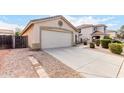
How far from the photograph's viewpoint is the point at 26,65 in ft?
14.4

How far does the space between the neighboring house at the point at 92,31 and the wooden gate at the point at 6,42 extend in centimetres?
263

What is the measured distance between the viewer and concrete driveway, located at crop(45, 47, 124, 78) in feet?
14.3

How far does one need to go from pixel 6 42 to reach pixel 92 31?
3.18m

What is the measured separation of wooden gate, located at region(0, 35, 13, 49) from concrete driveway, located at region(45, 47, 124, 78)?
1395 millimetres

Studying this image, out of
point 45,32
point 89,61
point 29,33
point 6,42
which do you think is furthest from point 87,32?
point 6,42

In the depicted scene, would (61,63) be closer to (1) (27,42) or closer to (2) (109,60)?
(1) (27,42)

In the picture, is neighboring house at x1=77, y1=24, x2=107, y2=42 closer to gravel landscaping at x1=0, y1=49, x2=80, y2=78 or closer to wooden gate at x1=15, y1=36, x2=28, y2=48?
gravel landscaping at x1=0, y1=49, x2=80, y2=78

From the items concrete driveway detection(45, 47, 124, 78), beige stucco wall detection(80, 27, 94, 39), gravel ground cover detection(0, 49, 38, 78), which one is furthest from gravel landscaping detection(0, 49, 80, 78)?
beige stucco wall detection(80, 27, 94, 39)
